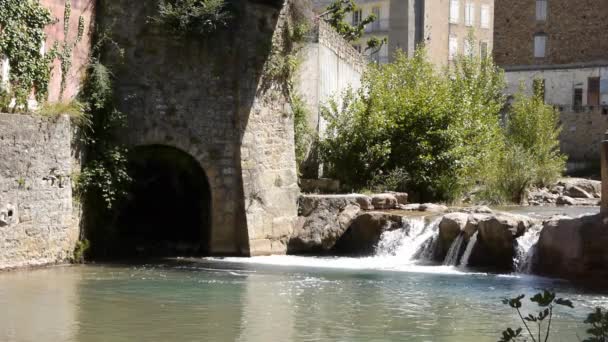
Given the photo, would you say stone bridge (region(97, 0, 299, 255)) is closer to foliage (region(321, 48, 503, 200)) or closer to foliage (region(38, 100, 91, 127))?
foliage (region(38, 100, 91, 127))

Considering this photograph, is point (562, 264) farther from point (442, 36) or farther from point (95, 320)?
point (442, 36)

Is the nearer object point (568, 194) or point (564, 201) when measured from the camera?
point (564, 201)

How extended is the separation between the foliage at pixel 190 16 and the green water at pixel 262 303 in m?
4.13

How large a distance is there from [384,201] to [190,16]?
5208 mm

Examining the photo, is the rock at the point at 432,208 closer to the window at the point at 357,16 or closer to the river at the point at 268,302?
the river at the point at 268,302

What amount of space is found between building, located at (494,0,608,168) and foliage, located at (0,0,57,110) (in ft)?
95.8

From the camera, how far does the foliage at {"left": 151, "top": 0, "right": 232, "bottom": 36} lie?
55.4ft

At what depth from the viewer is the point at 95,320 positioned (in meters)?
10.6

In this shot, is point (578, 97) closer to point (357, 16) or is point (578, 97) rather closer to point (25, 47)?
point (357, 16)

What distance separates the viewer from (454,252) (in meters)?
16.4

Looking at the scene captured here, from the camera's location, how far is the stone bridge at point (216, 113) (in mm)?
16859

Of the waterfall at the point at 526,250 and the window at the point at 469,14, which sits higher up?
the window at the point at 469,14

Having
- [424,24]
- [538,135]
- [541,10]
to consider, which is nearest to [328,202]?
[538,135]

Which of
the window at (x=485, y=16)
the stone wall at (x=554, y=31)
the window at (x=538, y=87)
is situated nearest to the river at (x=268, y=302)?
the window at (x=538, y=87)
